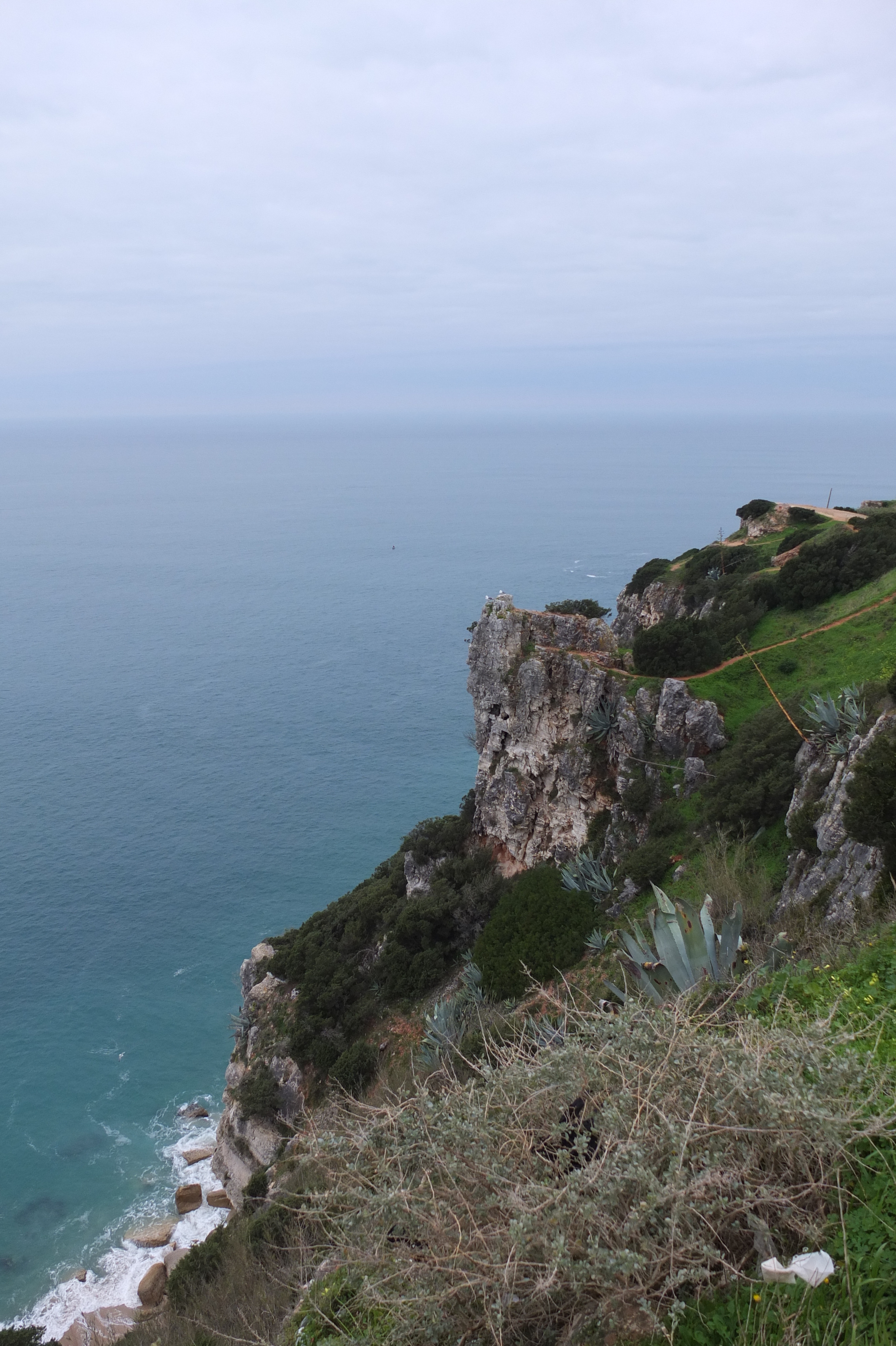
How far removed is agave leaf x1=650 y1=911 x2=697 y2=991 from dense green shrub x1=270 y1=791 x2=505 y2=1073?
14.8 meters

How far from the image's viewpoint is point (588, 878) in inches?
872

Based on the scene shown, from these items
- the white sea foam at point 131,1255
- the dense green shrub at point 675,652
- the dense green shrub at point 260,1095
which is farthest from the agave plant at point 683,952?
the white sea foam at point 131,1255

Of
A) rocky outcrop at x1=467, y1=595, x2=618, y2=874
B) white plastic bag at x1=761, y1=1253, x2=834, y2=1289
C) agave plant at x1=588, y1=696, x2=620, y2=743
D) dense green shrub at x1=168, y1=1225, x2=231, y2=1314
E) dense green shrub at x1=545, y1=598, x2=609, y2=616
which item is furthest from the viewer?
dense green shrub at x1=545, y1=598, x2=609, y2=616

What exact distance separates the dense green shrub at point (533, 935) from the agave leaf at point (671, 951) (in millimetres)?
9120

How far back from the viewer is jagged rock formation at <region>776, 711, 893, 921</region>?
1356 cm

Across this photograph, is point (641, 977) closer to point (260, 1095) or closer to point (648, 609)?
point (260, 1095)

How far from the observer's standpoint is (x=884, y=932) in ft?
32.7

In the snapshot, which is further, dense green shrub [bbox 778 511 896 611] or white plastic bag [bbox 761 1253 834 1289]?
dense green shrub [bbox 778 511 896 611]

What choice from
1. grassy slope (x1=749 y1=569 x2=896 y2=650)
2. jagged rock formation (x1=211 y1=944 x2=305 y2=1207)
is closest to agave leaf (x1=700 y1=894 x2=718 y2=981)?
jagged rock formation (x1=211 y1=944 x2=305 y2=1207)

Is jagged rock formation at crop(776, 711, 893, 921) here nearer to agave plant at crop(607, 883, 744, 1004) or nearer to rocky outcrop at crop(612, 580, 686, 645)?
agave plant at crop(607, 883, 744, 1004)

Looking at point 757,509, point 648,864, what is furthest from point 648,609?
point 648,864

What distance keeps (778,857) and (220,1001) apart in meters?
29.0

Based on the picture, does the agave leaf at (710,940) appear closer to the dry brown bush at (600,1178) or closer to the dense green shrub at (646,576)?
the dry brown bush at (600,1178)

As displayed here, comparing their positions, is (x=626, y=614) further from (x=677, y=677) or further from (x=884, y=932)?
(x=884, y=932)
